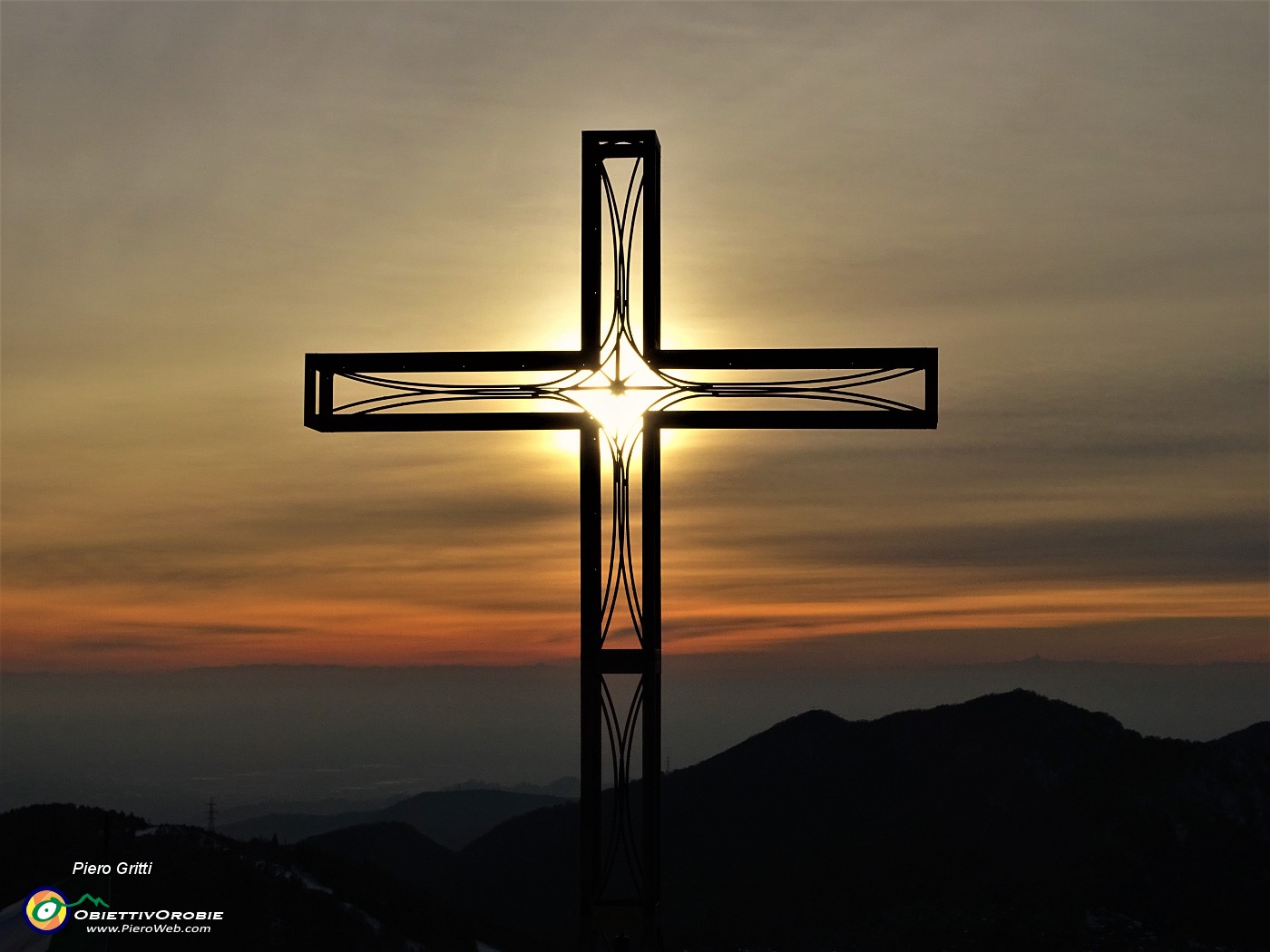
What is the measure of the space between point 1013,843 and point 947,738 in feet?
57.8

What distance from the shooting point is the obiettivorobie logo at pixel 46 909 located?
17.9 meters

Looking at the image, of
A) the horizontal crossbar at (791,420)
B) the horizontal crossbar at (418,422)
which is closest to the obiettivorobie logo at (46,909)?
the horizontal crossbar at (418,422)

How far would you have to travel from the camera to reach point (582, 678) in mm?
12703

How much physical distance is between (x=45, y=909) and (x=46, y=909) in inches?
0.9

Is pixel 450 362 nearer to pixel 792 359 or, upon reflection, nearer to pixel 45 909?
pixel 792 359

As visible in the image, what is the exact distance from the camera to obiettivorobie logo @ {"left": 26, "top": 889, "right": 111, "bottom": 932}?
17.9 metres

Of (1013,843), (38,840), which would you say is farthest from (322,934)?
(1013,843)

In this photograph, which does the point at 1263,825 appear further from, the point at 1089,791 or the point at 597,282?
the point at 597,282

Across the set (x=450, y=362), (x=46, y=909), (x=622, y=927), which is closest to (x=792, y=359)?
(x=450, y=362)

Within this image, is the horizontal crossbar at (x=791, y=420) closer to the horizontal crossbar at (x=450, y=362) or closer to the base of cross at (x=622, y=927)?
the horizontal crossbar at (x=450, y=362)

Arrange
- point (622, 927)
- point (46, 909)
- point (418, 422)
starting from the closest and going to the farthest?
1. point (622, 927)
2. point (418, 422)
3. point (46, 909)

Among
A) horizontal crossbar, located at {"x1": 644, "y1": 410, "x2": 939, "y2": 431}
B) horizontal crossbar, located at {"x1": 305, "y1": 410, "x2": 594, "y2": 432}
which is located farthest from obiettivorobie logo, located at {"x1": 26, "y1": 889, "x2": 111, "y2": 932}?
horizontal crossbar, located at {"x1": 644, "y1": 410, "x2": 939, "y2": 431}

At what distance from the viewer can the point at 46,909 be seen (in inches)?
709

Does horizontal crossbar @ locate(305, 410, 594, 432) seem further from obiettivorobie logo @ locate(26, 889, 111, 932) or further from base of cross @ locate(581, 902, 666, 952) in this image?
obiettivorobie logo @ locate(26, 889, 111, 932)
